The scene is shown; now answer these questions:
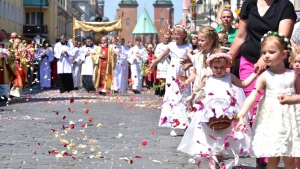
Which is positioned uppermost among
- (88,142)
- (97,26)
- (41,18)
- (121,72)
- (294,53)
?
(41,18)

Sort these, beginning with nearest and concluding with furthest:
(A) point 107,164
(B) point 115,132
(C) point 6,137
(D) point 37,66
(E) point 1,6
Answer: (A) point 107,164 < (C) point 6,137 < (B) point 115,132 < (D) point 37,66 < (E) point 1,6

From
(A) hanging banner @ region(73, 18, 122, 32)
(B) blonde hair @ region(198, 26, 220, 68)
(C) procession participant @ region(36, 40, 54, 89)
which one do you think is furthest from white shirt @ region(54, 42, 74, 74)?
(B) blonde hair @ region(198, 26, 220, 68)

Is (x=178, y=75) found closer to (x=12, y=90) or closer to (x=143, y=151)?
(x=143, y=151)

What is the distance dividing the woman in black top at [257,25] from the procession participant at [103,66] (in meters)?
19.2

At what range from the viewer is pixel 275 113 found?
6.82 m

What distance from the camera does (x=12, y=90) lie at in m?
22.8

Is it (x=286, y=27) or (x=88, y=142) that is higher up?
(x=286, y=27)

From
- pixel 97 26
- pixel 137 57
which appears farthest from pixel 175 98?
pixel 97 26

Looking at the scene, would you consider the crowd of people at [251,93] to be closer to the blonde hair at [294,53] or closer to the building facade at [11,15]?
the blonde hair at [294,53]

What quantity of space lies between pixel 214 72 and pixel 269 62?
1.10m

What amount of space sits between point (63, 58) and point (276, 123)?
23446 millimetres

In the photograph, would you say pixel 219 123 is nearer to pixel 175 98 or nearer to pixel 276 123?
pixel 276 123

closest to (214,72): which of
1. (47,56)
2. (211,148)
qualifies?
(211,148)

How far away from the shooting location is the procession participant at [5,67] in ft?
65.5
